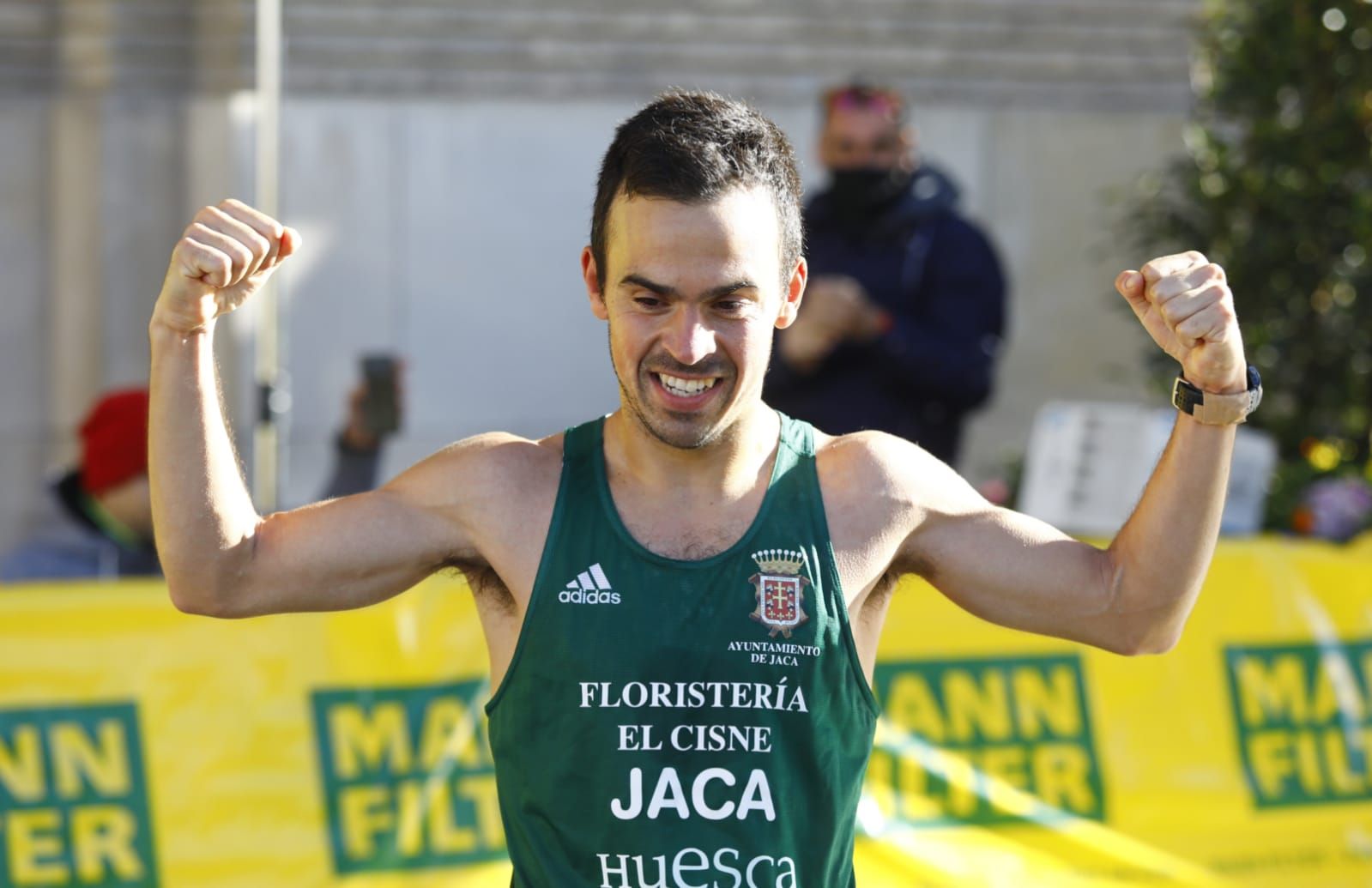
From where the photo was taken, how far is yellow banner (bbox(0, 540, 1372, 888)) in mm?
4148

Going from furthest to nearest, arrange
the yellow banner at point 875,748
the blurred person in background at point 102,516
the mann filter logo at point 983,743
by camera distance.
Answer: the blurred person in background at point 102,516
the mann filter logo at point 983,743
the yellow banner at point 875,748

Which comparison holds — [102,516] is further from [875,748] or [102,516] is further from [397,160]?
[397,160]

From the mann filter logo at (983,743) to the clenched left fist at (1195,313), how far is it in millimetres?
2199

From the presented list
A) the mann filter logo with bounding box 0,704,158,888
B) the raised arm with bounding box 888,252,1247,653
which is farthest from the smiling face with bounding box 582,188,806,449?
the mann filter logo with bounding box 0,704,158,888

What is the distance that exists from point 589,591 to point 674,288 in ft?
1.44

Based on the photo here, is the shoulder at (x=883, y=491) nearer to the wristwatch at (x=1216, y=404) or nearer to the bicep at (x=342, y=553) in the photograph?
the wristwatch at (x=1216, y=404)

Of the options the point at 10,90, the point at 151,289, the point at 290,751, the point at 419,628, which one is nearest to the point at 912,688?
the point at 419,628

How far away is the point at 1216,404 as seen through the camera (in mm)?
2480

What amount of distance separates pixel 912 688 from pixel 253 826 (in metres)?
1.67

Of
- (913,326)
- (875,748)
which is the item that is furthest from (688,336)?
(913,326)

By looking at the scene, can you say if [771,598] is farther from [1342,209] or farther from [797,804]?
[1342,209]

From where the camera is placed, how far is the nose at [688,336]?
7.85 ft

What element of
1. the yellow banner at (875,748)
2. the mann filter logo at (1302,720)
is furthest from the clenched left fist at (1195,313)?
the mann filter logo at (1302,720)

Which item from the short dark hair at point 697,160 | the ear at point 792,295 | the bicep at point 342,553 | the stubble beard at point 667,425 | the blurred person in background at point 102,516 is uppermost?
the short dark hair at point 697,160
